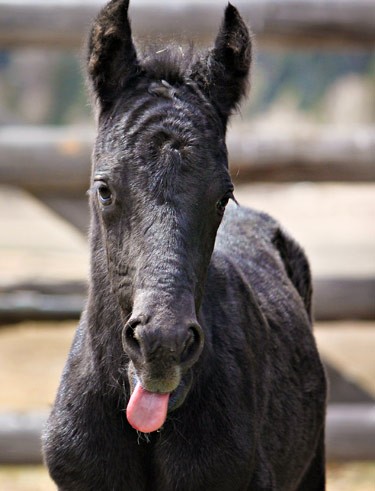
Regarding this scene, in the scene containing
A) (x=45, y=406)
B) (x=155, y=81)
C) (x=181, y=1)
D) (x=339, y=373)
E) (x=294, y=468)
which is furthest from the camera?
(x=45, y=406)

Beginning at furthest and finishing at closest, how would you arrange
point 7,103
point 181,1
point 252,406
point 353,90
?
point 7,103
point 353,90
point 181,1
point 252,406

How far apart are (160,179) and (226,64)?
51cm

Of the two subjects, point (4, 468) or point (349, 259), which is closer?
point (4, 468)

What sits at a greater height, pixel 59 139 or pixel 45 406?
pixel 59 139

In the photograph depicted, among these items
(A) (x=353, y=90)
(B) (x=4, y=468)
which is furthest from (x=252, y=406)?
(A) (x=353, y=90)

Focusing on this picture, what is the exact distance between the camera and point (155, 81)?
2902 millimetres

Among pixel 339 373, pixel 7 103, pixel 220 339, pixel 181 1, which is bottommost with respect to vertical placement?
pixel 7 103

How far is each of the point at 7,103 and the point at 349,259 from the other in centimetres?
1095

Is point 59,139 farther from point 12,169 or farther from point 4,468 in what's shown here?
point 4,468

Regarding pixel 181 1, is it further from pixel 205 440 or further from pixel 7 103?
pixel 7 103

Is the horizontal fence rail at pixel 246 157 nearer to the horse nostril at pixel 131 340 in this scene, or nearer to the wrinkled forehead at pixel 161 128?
the wrinkled forehead at pixel 161 128

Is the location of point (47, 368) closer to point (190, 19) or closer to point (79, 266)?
point (190, 19)

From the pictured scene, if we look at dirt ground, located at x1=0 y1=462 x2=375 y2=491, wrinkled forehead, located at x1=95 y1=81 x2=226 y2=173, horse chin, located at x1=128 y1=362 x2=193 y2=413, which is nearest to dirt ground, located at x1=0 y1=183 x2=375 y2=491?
dirt ground, located at x1=0 y1=462 x2=375 y2=491

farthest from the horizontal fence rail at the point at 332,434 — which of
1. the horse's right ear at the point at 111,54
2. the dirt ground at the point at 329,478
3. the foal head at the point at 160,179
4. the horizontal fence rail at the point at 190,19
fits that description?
the horse's right ear at the point at 111,54
